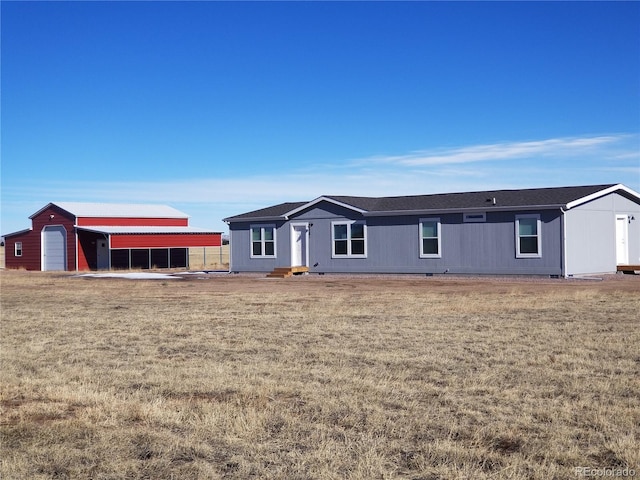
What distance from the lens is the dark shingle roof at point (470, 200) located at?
93.6ft

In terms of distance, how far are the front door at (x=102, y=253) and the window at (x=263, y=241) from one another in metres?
14.2

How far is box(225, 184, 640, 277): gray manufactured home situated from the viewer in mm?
28281

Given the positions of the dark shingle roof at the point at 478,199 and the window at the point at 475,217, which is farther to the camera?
the window at the point at 475,217

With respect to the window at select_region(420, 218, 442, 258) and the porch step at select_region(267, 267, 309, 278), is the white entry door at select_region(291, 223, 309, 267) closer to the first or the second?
the porch step at select_region(267, 267, 309, 278)

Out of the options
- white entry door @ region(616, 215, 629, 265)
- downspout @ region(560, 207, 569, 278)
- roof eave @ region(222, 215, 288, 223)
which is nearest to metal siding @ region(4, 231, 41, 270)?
roof eave @ region(222, 215, 288, 223)

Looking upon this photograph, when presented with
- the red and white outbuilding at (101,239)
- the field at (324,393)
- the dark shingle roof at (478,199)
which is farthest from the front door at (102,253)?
the field at (324,393)

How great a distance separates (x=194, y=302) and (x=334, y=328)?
24.6ft

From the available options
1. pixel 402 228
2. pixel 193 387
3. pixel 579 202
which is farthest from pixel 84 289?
pixel 193 387

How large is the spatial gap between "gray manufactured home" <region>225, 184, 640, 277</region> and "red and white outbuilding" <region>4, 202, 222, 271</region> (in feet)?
44.3

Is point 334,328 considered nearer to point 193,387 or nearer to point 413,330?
point 413,330

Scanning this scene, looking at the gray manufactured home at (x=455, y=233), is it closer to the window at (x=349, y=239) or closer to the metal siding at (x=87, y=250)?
the window at (x=349, y=239)

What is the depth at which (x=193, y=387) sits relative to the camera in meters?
9.48

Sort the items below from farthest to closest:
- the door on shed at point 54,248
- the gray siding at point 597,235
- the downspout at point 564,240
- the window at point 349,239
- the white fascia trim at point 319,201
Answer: the door on shed at point 54,248, the window at point 349,239, the white fascia trim at point 319,201, the gray siding at point 597,235, the downspout at point 564,240

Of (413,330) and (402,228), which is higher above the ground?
(402,228)
